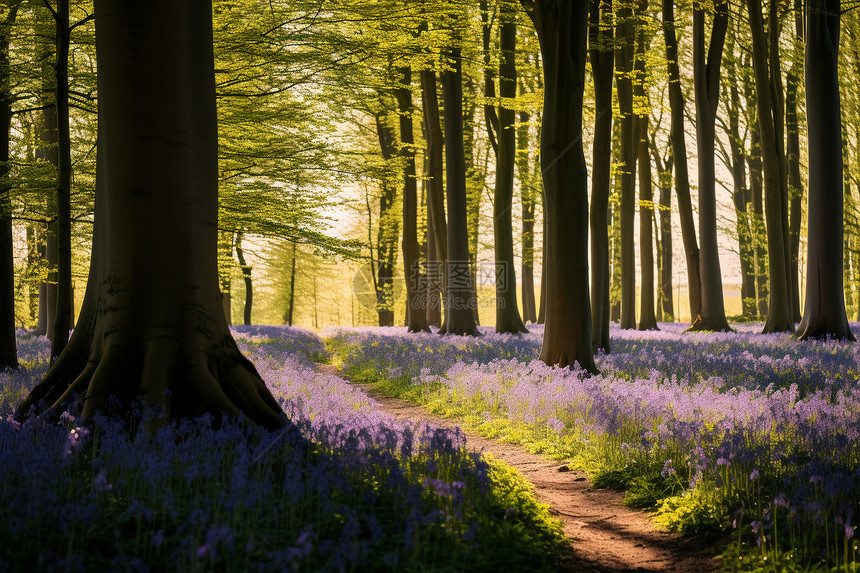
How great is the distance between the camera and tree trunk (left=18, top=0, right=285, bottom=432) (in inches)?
209

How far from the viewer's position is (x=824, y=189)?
14.9 m

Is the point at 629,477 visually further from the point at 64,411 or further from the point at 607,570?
the point at 64,411

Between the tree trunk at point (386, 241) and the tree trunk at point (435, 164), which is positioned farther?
the tree trunk at point (386, 241)

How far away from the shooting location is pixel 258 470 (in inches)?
160

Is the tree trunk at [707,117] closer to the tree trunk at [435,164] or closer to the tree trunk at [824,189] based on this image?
the tree trunk at [824,189]

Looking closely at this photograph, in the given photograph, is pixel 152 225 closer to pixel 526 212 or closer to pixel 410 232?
pixel 410 232

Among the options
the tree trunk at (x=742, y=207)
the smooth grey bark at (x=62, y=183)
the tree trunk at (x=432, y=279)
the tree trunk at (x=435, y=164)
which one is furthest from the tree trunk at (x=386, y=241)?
the smooth grey bark at (x=62, y=183)

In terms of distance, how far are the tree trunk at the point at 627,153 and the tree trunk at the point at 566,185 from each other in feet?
12.7

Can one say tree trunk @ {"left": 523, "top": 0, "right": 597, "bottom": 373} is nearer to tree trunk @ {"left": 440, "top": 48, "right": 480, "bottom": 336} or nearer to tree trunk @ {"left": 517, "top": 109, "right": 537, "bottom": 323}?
tree trunk @ {"left": 440, "top": 48, "right": 480, "bottom": 336}

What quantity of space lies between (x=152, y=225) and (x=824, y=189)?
1478 centimetres

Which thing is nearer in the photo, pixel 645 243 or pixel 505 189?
pixel 505 189

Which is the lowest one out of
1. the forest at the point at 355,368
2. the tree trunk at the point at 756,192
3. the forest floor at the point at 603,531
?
the forest floor at the point at 603,531

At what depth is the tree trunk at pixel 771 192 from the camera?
724 inches

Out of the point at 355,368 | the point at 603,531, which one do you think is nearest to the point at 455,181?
the point at 355,368
